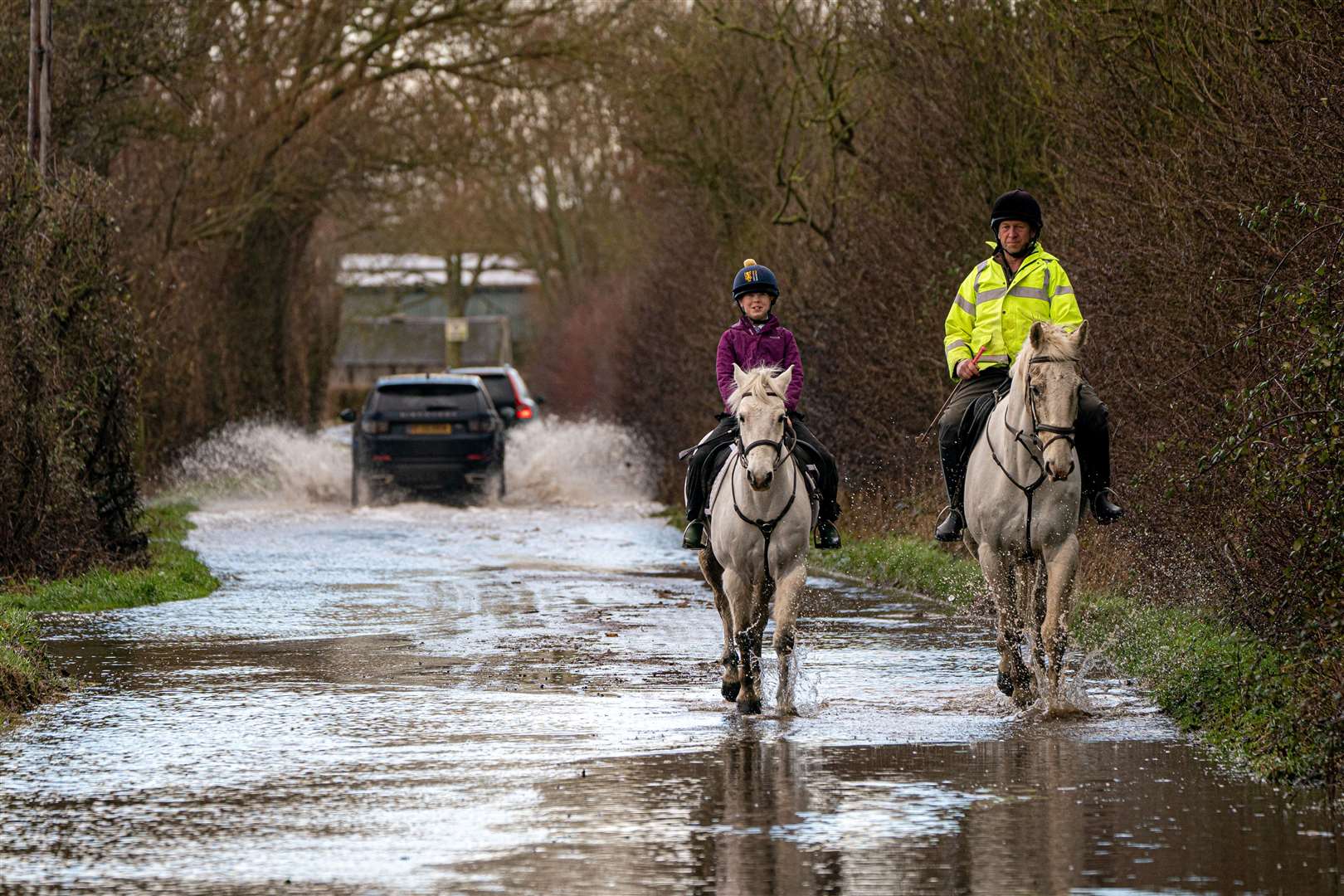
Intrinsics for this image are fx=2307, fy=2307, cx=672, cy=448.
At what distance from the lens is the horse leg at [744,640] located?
1205 centimetres

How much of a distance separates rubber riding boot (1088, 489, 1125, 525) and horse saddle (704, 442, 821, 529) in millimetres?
1504

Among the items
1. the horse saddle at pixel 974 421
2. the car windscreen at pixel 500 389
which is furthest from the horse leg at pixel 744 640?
the car windscreen at pixel 500 389

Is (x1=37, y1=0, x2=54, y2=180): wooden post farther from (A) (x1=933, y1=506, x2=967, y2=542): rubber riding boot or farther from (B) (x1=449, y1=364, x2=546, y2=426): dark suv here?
(B) (x1=449, y1=364, x2=546, y2=426): dark suv

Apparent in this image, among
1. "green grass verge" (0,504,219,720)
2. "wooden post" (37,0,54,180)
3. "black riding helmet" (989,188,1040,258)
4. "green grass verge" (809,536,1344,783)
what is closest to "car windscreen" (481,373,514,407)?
"green grass verge" (0,504,219,720)

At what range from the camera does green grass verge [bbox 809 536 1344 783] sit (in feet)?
31.0

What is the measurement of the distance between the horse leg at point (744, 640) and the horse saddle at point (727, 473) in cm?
58

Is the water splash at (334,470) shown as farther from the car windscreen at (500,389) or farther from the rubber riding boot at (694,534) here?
the rubber riding boot at (694,534)

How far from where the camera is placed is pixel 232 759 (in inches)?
414

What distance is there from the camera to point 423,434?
3356cm

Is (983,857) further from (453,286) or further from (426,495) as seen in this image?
(453,286)

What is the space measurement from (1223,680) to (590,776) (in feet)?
11.4

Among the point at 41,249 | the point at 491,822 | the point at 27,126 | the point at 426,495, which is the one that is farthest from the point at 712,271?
the point at 491,822

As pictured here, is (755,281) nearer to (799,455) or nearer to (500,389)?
(799,455)

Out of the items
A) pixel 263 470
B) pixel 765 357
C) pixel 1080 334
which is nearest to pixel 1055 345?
pixel 1080 334
